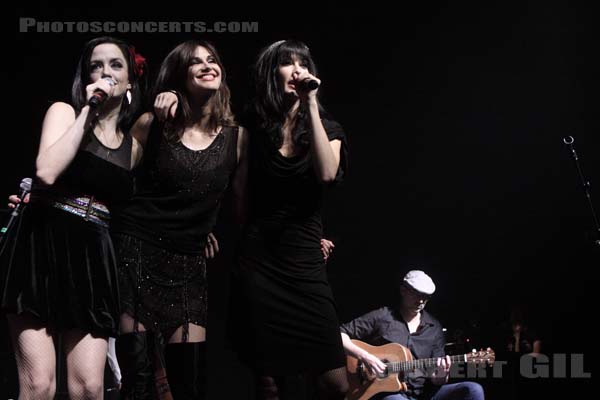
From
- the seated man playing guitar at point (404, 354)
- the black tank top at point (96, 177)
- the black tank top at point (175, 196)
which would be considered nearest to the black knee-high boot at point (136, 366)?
the black tank top at point (175, 196)

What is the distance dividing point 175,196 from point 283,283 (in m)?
0.46

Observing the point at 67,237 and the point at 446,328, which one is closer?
the point at 67,237

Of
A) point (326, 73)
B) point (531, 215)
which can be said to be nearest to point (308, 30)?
point (326, 73)

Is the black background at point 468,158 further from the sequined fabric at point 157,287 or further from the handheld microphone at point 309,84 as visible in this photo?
the sequined fabric at point 157,287

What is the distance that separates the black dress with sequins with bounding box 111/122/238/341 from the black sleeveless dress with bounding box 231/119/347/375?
0.14 meters

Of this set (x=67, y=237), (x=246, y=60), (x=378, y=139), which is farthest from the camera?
(x=378, y=139)

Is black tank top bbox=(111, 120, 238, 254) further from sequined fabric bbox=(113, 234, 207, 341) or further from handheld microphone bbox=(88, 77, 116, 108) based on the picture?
handheld microphone bbox=(88, 77, 116, 108)

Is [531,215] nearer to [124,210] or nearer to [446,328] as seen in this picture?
[446,328]

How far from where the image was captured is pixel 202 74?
92.4 inches

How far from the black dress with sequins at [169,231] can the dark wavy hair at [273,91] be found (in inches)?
8.5

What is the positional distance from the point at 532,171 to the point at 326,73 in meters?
1.69

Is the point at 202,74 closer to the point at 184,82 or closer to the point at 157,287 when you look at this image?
the point at 184,82

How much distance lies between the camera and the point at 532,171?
495 centimetres

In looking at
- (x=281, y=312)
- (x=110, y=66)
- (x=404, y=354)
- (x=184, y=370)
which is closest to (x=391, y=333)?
(x=404, y=354)
